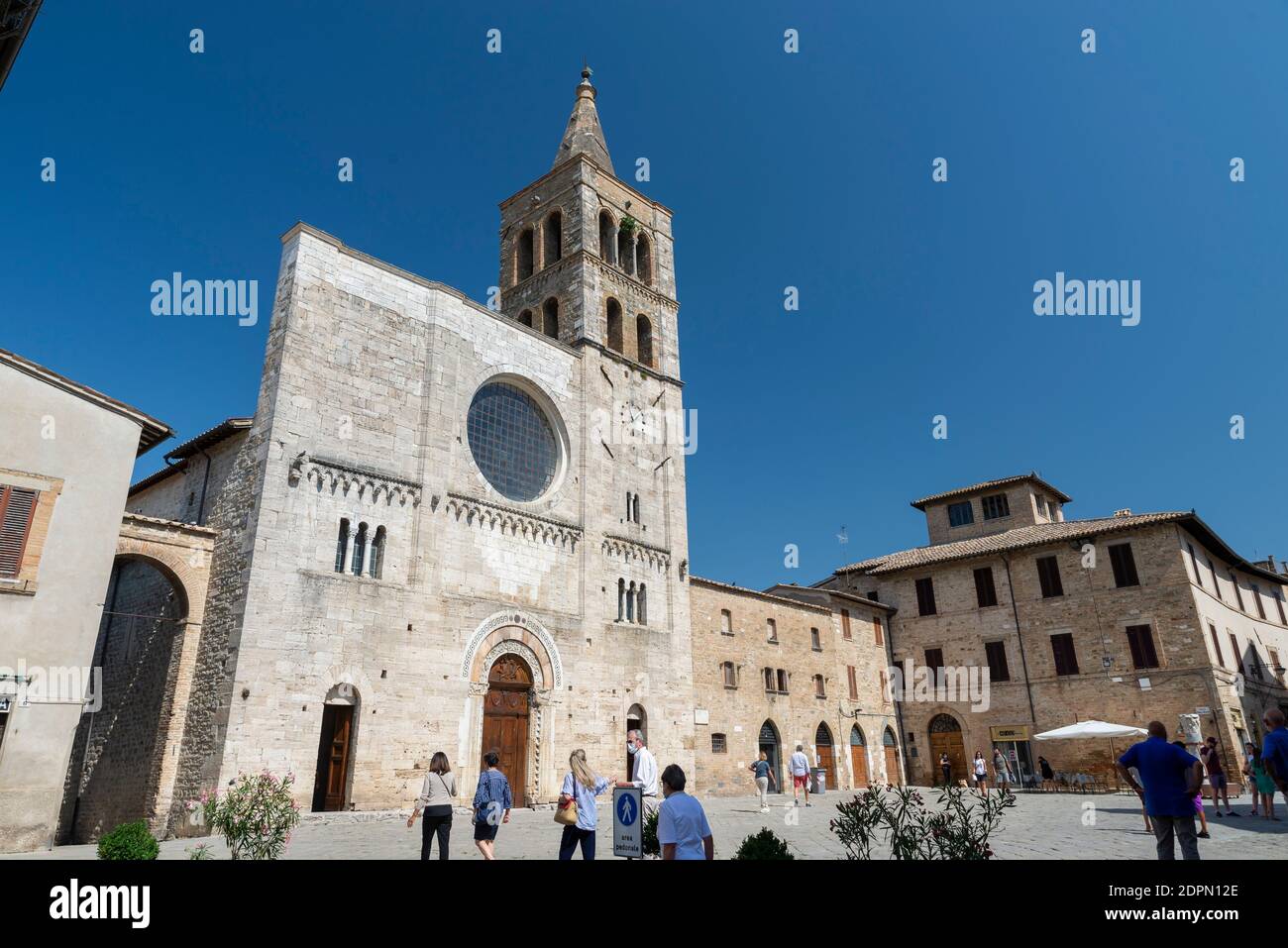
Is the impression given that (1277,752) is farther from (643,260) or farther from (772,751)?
(643,260)

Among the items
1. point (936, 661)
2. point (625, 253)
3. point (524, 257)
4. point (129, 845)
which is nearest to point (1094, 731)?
point (936, 661)

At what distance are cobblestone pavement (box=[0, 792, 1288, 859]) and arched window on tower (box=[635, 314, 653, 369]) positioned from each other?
645 inches

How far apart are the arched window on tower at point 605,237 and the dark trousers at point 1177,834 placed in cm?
2570

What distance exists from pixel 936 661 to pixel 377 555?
24994 millimetres

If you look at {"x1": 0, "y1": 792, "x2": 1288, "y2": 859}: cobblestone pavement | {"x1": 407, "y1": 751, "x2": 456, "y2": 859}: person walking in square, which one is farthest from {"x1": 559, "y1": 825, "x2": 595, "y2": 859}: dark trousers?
{"x1": 0, "y1": 792, "x2": 1288, "y2": 859}: cobblestone pavement

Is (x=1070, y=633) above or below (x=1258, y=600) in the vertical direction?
below

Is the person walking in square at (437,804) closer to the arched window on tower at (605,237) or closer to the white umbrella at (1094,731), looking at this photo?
the white umbrella at (1094,731)

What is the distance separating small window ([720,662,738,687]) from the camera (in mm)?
27812

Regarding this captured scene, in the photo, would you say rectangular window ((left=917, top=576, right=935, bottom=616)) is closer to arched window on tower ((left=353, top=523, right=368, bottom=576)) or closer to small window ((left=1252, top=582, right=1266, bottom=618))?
small window ((left=1252, top=582, right=1266, bottom=618))

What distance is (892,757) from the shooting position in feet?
110

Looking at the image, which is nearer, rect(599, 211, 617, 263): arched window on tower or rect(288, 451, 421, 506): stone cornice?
rect(288, 451, 421, 506): stone cornice
